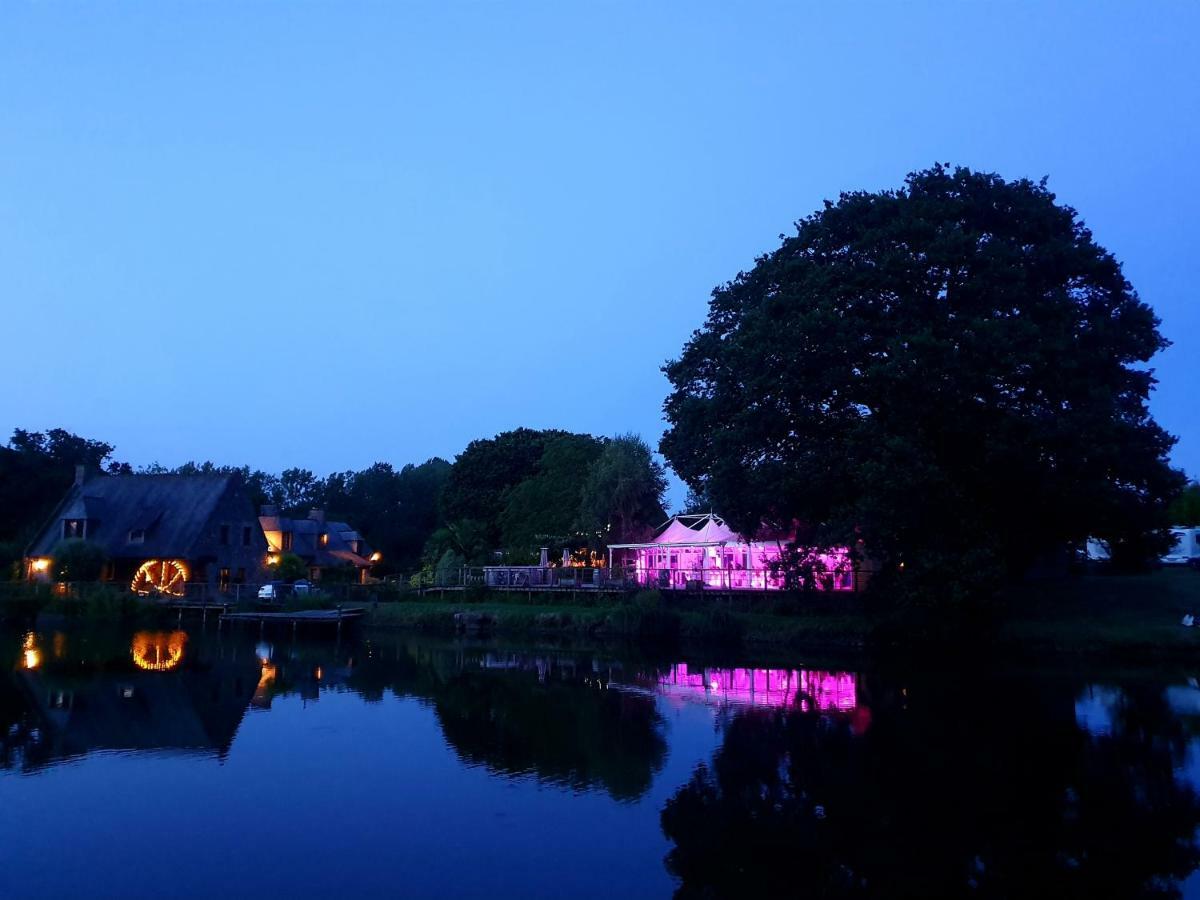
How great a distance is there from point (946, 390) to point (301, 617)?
33728mm

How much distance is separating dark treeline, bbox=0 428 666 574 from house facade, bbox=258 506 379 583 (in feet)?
13.1

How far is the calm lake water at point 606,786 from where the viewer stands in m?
13.1

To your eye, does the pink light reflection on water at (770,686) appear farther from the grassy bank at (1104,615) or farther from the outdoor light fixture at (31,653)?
the outdoor light fixture at (31,653)

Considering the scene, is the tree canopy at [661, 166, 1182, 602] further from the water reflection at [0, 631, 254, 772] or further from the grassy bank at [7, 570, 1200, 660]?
the water reflection at [0, 631, 254, 772]

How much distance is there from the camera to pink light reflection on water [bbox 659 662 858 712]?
2617 cm

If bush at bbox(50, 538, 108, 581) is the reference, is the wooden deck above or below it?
below

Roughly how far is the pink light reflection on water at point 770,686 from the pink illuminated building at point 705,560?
9897mm

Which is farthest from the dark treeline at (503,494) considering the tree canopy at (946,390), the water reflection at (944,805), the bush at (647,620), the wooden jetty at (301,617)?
the water reflection at (944,805)

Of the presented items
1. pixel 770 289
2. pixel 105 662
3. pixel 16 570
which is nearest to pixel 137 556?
pixel 16 570

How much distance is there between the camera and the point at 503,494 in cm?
7000

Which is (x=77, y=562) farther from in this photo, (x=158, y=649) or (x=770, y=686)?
(x=770, y=686)

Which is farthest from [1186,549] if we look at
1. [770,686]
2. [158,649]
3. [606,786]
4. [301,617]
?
[158,649]

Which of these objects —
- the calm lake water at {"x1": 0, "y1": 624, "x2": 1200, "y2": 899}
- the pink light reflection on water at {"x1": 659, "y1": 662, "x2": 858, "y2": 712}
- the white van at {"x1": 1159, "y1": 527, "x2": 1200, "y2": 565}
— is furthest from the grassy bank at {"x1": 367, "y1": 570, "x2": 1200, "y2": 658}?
the white van at {"x1": 1159, "y1": 527, "x2": 1200, "y2": 565}

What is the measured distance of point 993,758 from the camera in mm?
19234
